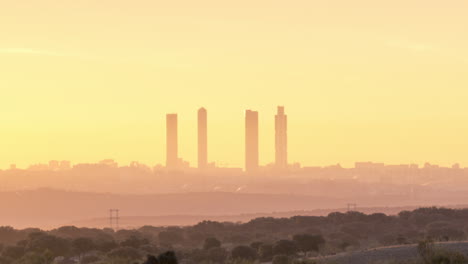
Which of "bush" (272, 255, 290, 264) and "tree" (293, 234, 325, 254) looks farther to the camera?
"tree" (293, 234, 325, 254)

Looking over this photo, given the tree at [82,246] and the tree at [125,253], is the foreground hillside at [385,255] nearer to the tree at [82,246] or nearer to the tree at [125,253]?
the tree at [125,253]

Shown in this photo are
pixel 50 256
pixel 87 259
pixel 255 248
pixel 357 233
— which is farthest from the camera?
pixel 357 233

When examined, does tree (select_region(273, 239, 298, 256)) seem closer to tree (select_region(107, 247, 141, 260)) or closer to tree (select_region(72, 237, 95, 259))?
tree (select_region(107, 247, 141, 260))

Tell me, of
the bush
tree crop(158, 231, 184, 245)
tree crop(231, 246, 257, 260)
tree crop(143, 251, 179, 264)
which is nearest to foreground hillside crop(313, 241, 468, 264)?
the bush

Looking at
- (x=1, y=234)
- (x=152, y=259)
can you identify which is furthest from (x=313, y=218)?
(x=152, y=259)

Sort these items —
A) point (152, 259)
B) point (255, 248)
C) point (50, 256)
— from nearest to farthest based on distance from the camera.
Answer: point (152, 259), point (50, 256), point (255, 248)

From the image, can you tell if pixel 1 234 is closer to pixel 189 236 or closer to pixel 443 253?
pixel 189 236
